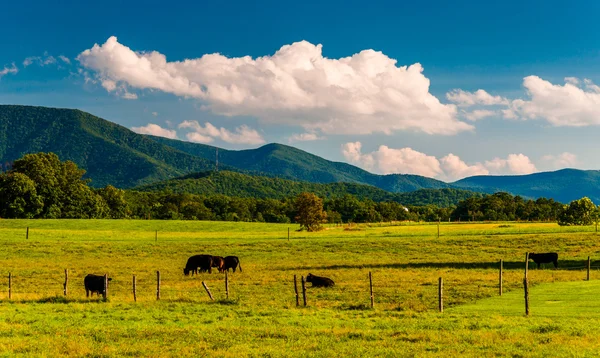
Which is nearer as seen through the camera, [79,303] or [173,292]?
[79,303]

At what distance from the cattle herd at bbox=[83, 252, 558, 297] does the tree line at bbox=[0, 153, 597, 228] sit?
62800 mm

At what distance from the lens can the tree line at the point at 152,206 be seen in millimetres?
110688

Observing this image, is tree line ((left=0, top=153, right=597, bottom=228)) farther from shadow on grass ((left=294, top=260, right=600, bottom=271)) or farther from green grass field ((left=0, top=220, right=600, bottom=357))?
shadow on grass ((left=294, top=260, right=600, bottom=271))

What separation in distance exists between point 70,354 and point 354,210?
18359 cm

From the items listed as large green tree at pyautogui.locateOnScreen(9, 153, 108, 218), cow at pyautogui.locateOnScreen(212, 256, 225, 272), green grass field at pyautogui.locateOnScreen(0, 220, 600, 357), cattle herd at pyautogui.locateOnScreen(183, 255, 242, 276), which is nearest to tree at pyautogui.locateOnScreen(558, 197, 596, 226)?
green grass field at pyautogui.locateOnScreen(0, 220, 600, 357)

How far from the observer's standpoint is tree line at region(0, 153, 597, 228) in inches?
4358

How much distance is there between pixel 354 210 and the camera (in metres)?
197

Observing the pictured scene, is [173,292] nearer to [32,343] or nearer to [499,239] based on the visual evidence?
[32,343]

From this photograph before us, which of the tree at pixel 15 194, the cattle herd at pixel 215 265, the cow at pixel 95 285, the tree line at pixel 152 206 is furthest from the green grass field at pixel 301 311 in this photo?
the tree at pixel 15 194

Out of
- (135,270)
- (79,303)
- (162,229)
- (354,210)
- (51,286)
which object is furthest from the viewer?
(354,210)

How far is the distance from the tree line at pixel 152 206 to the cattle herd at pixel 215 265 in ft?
206

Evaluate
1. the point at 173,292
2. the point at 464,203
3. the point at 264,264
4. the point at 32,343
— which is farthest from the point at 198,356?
the point at 464,203

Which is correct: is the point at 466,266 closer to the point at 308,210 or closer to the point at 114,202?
the point at 308,210

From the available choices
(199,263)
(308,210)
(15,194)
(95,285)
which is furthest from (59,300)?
(15,194)
